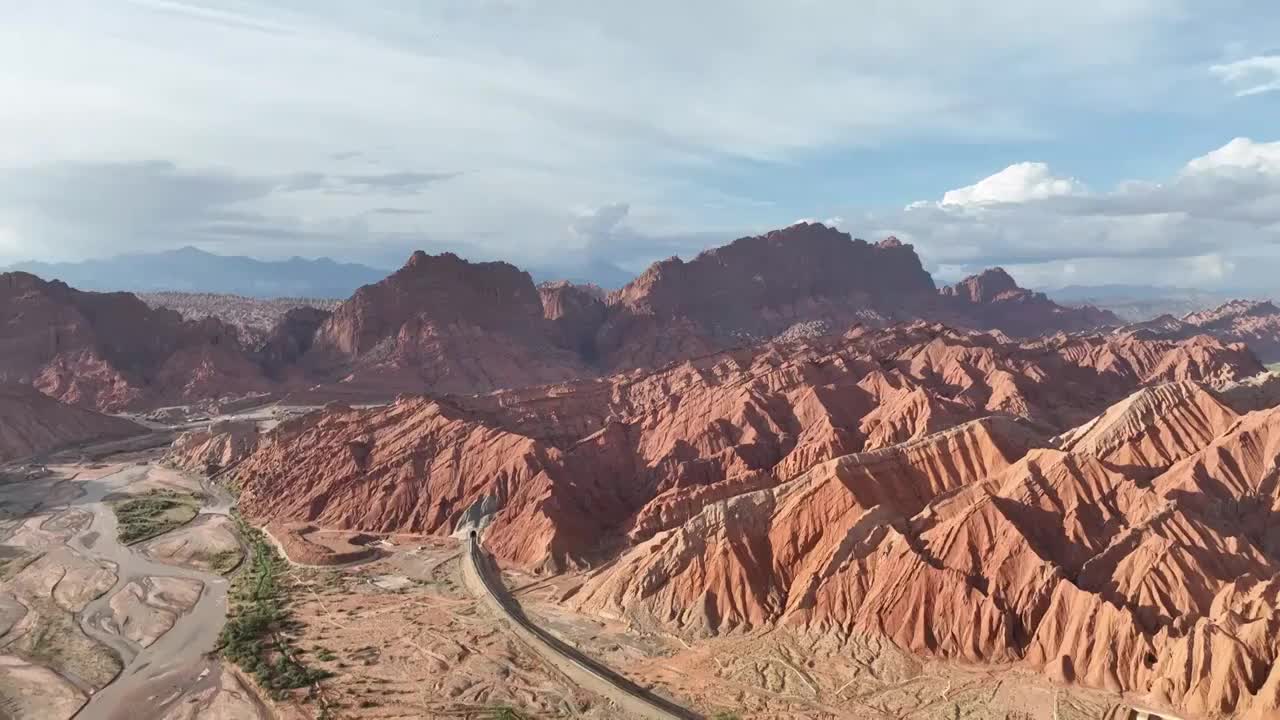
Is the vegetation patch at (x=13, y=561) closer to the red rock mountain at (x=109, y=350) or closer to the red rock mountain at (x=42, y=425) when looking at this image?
the red rock mountain at (x=42, y=425)

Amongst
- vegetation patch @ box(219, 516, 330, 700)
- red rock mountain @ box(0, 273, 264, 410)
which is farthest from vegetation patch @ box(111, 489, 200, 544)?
red rock mountain @ box(0, 273, 264, 410)

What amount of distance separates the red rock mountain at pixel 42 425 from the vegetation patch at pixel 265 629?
72866 mm

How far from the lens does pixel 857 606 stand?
165 feet

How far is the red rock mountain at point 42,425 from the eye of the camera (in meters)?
124

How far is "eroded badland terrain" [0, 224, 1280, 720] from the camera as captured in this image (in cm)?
4456

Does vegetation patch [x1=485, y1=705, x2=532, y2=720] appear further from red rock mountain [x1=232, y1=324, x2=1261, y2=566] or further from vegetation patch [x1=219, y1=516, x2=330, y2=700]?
red rock mountain [x1=232, y1=324, x2=1261, y2=566]

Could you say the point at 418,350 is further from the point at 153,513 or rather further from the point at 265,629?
the point at 265,629

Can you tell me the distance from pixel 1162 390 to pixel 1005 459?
15.4m

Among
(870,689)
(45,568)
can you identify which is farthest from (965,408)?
(45,568)

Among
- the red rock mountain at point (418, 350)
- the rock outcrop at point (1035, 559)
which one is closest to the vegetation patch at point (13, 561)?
the rock outcrop at point (1035, 559)

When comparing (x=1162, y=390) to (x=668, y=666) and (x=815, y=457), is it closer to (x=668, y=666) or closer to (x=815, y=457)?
(x=815, y=457)

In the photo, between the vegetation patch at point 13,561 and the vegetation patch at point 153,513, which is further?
the vegetation patch at point 153,513

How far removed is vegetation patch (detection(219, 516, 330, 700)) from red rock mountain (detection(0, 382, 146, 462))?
239ft

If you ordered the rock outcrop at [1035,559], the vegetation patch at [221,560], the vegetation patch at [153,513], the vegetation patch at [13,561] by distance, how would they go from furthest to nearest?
the vegetation patch at [153,513]
the vegetation patch at [221,560]
the vegetation patch at [13,561]
the rock outcrop at [1035,559]
